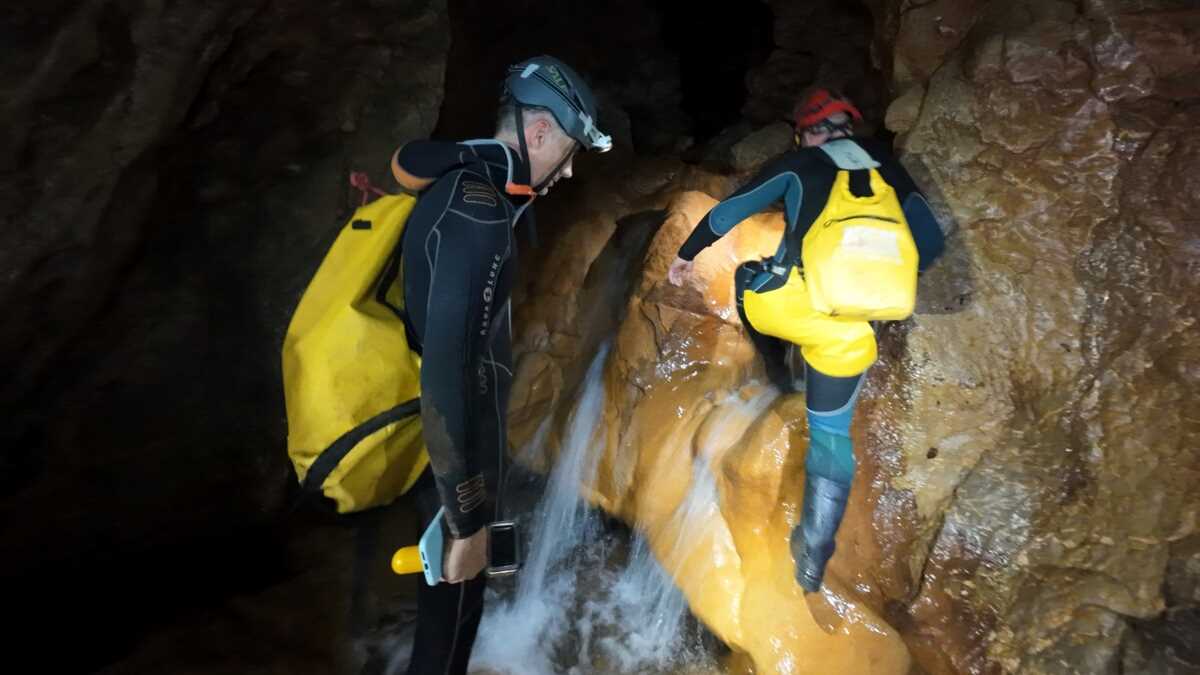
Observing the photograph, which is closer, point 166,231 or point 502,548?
point 502,548

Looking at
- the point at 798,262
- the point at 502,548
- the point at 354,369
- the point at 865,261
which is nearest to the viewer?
the point at 354,369

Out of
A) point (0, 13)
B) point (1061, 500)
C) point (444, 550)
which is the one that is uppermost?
point (0, 13)

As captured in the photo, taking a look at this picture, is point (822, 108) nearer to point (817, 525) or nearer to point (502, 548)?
point (817, 525)

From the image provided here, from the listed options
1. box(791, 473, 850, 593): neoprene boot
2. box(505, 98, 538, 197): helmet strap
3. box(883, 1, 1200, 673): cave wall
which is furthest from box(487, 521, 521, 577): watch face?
box(883, 1, 1200, 673): cave wall

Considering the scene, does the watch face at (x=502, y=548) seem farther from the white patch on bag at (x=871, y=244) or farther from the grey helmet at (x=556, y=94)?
the white patch on bag at (x=871, y=244)

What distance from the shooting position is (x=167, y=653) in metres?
3.04

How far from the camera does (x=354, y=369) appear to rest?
181 cm

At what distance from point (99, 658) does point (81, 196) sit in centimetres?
216

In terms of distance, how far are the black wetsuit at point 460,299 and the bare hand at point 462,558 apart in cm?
3

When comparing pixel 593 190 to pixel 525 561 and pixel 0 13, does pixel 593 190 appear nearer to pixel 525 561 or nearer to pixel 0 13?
pixel 525 561

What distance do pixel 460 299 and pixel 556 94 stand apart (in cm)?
76

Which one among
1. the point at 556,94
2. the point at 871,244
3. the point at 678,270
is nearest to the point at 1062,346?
the point at 871,244

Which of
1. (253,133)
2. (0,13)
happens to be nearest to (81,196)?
(0,13)

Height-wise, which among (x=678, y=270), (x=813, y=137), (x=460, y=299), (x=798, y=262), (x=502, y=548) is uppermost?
(x=813, y=137)
